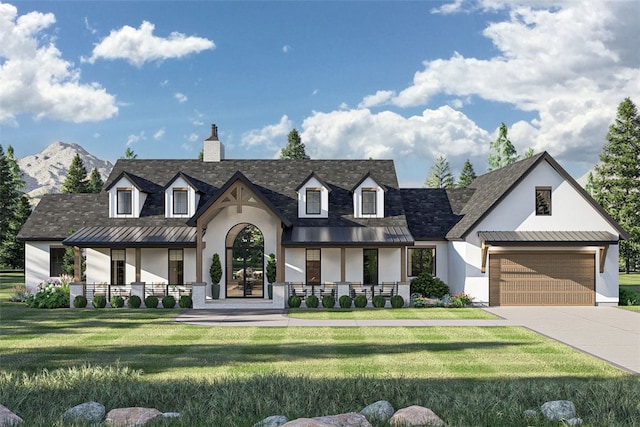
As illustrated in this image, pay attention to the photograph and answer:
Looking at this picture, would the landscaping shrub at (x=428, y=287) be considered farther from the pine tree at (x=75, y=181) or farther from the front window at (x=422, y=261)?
the pine tree at (x=75, y=181)

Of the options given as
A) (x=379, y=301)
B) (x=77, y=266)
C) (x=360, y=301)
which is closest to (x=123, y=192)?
(x=77, y=266)

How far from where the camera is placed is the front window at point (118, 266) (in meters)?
30.3

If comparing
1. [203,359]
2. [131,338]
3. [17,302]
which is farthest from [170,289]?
[203,359]

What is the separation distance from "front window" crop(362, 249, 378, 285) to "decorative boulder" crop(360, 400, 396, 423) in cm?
2044

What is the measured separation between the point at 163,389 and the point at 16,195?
57.7m

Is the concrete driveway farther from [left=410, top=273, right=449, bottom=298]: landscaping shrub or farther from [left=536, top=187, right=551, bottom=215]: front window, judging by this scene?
[left=536, top=187, right=551, bottom=215]: front window

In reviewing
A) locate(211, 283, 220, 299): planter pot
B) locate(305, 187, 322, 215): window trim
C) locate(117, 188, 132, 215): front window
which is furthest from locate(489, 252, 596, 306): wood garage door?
locate(117, 188, 132, 215): front window

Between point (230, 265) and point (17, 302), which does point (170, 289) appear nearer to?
point (230, 265)

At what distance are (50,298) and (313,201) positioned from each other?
46.6 feet

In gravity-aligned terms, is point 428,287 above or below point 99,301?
above

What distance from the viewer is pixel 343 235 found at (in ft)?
95.5

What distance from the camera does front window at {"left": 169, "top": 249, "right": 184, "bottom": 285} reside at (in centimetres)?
2992

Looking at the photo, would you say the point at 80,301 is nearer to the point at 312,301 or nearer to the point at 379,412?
the point at 312,301

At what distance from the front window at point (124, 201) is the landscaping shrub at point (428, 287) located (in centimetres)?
1618
